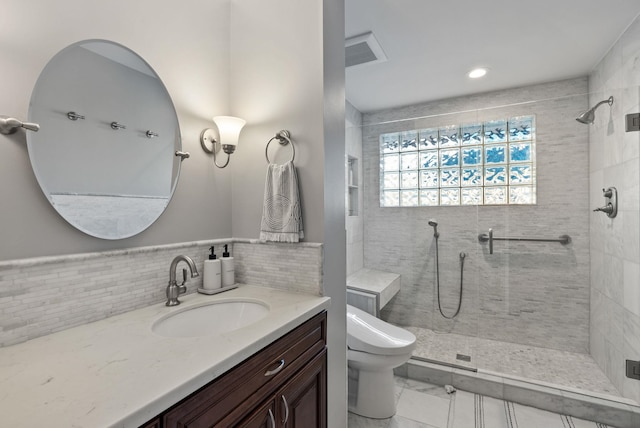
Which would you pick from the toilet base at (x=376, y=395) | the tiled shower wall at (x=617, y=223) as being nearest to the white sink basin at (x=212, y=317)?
the toilet base at (x=376, y=395)

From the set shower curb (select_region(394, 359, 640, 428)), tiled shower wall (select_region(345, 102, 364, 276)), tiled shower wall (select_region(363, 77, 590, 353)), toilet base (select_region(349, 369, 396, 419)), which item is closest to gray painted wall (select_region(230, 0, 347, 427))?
toilet base (select_region(349, 369, 396, 419))

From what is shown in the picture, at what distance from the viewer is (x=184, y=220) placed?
133 centimetres

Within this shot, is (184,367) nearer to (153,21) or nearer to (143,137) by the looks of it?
(143,137)

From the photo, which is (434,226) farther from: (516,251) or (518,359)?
(518,359)

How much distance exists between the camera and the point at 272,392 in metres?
0.91

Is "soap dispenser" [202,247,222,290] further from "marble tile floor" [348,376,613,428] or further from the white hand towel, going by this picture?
"marble tile floor" [348,376,613,428]

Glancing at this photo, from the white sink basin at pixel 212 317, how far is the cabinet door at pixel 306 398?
10.2 inches

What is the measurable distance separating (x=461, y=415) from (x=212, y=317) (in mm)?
1706

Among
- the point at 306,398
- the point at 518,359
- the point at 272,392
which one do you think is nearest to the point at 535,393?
the point at 518,359

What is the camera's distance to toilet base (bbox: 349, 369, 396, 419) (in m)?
1.84

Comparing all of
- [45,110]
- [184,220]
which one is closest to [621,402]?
[184,220]

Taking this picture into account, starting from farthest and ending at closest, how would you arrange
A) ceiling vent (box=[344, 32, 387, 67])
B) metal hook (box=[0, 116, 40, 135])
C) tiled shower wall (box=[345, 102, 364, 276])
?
tiled shower wall (box=[345, 102, 364, 276])
ceiling vent (box=[344, 32, 387, 67])
metal hook (box=[0, 116, 40, 135])

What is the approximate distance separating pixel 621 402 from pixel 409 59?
2604 mm

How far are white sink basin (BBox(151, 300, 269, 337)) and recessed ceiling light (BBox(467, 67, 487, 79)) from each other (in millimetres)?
2486
